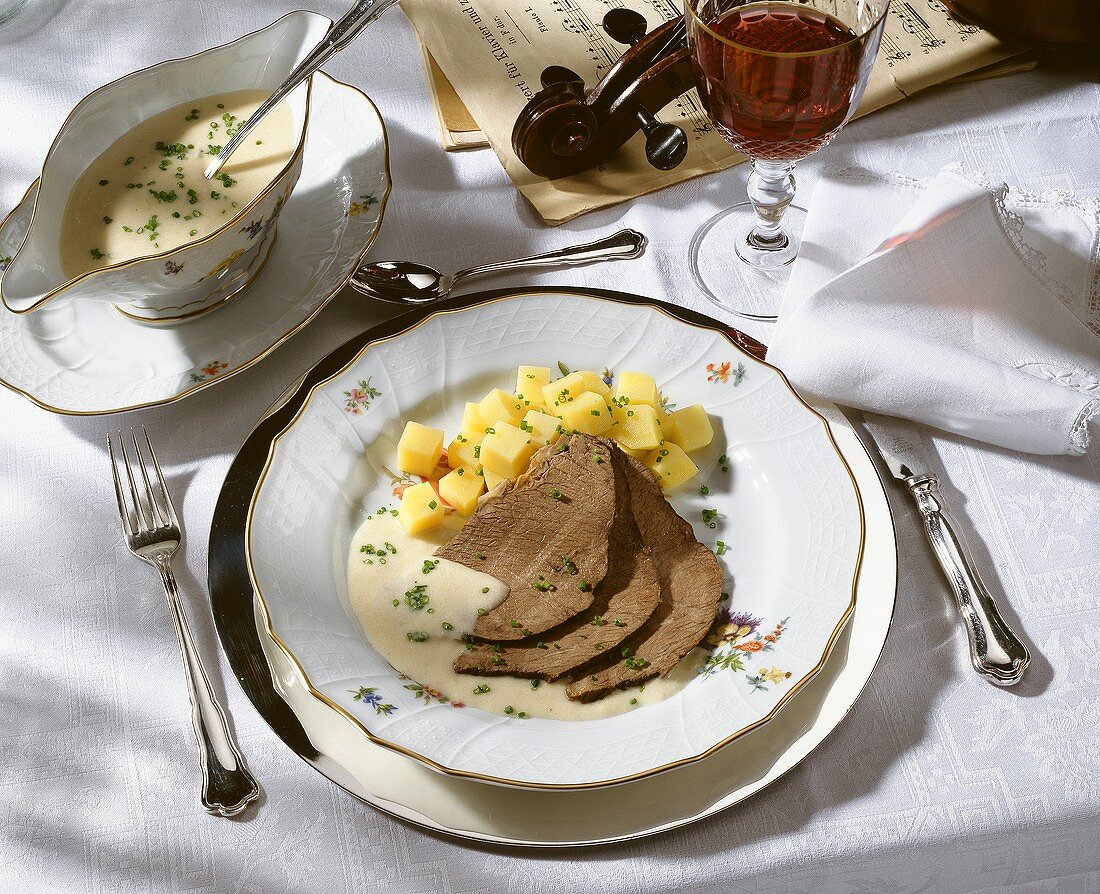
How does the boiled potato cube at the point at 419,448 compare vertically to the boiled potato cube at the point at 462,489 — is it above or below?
above

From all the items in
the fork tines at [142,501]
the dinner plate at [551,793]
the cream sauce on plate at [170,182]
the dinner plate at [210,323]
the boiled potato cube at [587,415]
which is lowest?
the dinner plate at [551,793]

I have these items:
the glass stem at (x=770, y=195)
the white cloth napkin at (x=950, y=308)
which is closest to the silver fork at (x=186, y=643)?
the white cloth napkin at (x=950, y=308)

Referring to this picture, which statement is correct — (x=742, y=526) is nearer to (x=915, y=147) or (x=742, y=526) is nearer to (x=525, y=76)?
(x=915, y=147)

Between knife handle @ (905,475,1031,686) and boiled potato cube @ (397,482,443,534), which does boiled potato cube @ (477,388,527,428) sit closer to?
boiled potato cube @ (397,482,443,534)

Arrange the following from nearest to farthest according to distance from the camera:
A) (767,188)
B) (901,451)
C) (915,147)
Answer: (901,451) → (767,188) → (915,147)

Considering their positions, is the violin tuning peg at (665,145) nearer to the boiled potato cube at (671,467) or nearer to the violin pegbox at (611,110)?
the violin pegbox at (611,110)

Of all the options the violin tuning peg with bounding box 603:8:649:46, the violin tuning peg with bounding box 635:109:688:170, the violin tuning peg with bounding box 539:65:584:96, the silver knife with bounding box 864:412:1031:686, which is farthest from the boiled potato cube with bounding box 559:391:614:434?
the violin tuning peg with bounding box 603:8:649:46

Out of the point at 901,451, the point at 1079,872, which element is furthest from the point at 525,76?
the point at 1079,872

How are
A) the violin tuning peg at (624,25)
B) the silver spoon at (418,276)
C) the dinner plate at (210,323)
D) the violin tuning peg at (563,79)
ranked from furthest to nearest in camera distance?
the violin tuning peg at (624,25) → the violin tuning peg at (563,79) → the silver spoon at (418,276) → the dinner plate at (210,323)
